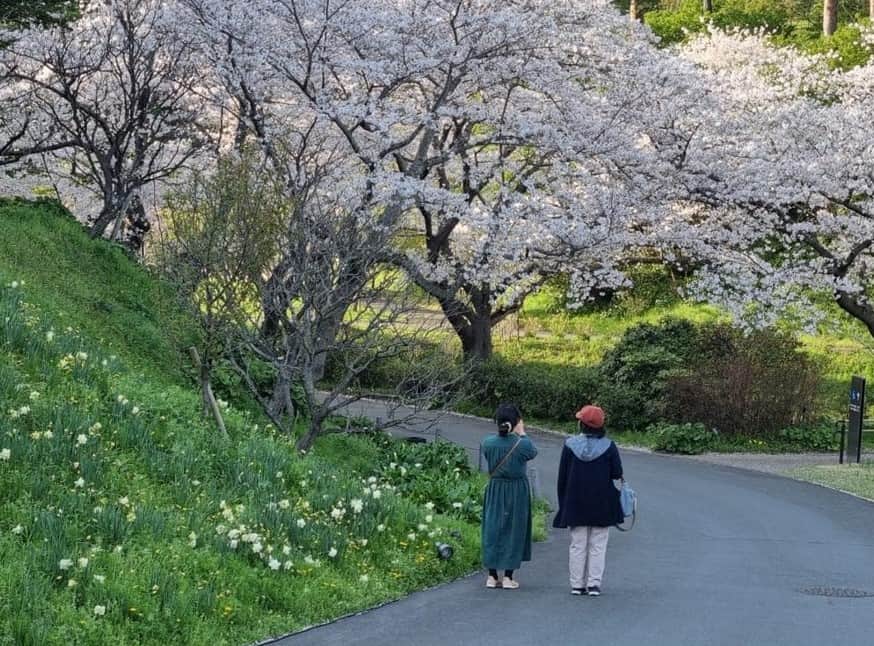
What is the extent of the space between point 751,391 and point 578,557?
15.8m

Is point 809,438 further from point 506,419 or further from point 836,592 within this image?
point 506,419

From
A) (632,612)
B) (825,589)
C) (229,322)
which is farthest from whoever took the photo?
(229,322)

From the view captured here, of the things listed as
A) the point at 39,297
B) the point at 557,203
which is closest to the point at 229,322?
the point at 39,297

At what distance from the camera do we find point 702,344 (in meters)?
26.8

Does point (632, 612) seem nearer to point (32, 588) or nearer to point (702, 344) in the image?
point (32, 588)

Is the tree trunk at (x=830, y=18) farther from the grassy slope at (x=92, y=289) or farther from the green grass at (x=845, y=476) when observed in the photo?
the grassy slope at (x=92, y=289)

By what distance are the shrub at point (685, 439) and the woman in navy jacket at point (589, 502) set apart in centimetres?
1461

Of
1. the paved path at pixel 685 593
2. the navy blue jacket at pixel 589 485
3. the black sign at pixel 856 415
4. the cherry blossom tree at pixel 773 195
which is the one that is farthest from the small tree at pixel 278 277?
the cherry blossom tree at pixel 773 195

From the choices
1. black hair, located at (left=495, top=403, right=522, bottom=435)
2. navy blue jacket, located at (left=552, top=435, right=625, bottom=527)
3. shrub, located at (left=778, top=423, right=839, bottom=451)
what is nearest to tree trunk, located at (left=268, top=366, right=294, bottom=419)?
black hair, located at (left=495, top=403, right=522, bottom=435)

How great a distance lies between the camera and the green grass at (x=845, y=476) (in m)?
18.2

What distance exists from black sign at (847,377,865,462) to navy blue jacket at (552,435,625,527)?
495 inches

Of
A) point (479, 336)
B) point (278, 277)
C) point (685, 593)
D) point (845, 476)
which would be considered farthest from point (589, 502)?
point (479, 336)

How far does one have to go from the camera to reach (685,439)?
24281 millimetres

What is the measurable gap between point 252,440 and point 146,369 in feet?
17.3
